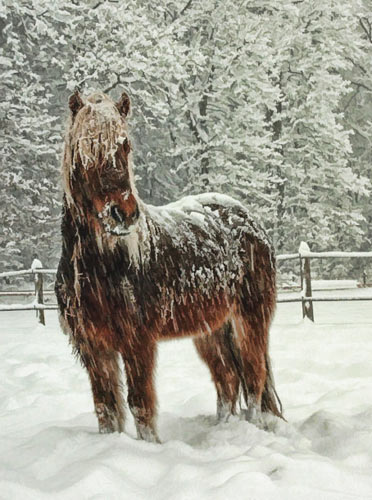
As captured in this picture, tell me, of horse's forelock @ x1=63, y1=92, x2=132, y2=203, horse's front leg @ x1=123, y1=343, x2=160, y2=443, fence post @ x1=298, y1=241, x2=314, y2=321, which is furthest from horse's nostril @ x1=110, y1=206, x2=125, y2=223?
fence post @ x1=298, y1=241, x2=314, y2=321

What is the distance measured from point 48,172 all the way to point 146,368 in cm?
1147

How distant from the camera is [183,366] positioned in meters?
6.39

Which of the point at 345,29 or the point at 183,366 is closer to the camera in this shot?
the point at 183,366

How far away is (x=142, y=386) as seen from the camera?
3174 mm

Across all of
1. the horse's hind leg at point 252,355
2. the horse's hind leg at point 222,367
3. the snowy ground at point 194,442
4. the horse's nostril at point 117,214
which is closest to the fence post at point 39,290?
the snowy ground at point 194,442

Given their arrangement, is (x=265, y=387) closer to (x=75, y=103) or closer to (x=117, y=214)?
(x=117, y=214)

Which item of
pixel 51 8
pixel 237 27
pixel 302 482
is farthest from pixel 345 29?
pixel 302 482

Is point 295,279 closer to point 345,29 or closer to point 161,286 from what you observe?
point 345,29

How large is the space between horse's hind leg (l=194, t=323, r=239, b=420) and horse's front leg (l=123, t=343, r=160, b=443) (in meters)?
0.89

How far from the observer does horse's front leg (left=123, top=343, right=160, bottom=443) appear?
124 inches

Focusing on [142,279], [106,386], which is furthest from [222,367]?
[142,279]

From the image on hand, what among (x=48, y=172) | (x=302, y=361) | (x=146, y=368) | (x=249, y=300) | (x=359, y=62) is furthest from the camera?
(x=359, y=62)

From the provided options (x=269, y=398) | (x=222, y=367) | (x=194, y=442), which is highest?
(x=222, y=367)

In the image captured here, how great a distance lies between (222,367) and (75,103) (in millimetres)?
2164
